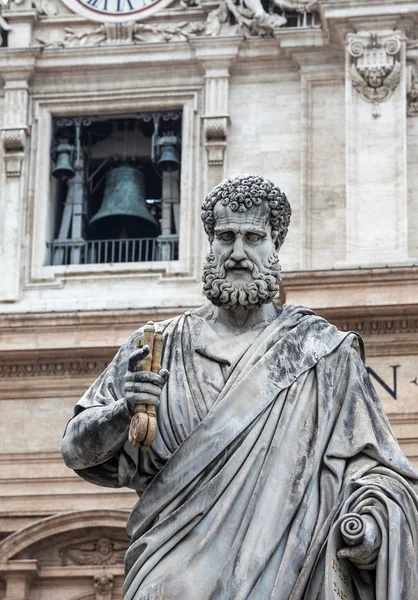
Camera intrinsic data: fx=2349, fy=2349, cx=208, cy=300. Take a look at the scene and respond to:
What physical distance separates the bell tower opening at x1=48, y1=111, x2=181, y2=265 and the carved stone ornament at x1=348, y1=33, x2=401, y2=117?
2020mm

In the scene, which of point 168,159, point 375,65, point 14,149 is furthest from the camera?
point 14,149

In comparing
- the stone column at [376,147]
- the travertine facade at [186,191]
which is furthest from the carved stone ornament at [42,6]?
the stone column at [376,147]

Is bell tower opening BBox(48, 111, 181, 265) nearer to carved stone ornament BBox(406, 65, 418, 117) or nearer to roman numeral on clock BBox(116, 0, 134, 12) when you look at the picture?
roman numeral on clock BBox(116, 0, 134, 12)

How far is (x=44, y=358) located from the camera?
76.1 ft

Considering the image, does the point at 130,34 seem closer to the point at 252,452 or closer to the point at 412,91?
the point at 412,91

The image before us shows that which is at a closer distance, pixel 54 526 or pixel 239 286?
pixel 239 286

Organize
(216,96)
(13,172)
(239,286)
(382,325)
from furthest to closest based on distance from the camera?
1. (13,172)
2. (216,96)
3. (382,325)
4. (239,286)

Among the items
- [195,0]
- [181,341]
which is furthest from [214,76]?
[181,341]

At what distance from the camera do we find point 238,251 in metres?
5.70

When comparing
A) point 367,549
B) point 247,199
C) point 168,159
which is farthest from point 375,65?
point 367,549

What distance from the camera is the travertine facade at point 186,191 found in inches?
899

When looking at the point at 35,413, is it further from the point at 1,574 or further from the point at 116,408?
the point at 116,408

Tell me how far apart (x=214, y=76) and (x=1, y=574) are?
559 cm

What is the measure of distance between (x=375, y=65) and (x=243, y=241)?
59.4 feet
